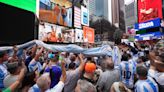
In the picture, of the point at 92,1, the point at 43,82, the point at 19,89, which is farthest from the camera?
the point at 92,1

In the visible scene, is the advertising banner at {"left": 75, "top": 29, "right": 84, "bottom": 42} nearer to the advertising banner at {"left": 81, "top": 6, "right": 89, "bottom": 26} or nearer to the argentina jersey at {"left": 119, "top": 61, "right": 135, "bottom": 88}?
the advertising banner at {"left": 81, "top": 6, "right": 89, "bottom": 26}

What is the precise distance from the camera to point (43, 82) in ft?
13.2

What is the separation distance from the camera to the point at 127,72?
22.7 ft

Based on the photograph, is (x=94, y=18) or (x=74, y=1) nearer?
(x=74, y=1)

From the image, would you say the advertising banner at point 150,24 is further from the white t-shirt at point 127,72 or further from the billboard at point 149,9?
A: the white t-shirt at point 127,72

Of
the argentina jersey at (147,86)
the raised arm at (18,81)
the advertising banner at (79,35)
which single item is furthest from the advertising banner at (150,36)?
the raised arm at (18,81)

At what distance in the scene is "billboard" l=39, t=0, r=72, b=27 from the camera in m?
27.0

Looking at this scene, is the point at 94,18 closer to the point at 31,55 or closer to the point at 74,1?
the point at 74,1

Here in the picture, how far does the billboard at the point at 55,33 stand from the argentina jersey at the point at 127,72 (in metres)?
19.0

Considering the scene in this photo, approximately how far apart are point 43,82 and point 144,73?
185 centimetres

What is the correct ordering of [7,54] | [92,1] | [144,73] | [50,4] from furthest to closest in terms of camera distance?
[92,1]
[50,4]
[7,54]
[144,73]

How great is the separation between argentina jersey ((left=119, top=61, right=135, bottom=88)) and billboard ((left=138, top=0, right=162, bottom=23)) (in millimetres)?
30664

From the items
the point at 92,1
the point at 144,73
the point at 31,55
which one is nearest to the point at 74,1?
the point at 31,55

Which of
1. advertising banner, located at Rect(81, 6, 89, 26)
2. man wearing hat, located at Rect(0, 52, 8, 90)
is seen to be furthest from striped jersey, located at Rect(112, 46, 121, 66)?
advertising banner, located at Rect(81, 6, 89, 26)
